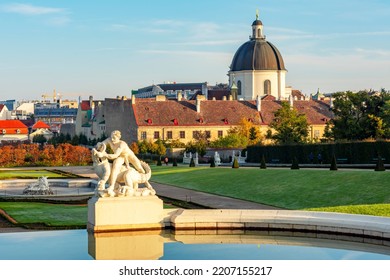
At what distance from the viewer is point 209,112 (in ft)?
351

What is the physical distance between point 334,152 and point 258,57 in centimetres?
8084

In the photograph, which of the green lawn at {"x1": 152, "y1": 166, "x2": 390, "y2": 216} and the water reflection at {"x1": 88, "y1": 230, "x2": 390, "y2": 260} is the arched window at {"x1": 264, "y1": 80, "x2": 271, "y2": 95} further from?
the water reflection at {"x1": 88, "y1": 230, "x2": 390, "y2": 260}

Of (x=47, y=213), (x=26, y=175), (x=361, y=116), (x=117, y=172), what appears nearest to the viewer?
(x=117, y=172)

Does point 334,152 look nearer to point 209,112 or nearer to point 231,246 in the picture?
point 231,246

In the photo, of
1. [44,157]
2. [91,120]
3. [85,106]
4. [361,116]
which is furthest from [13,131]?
[361,116]

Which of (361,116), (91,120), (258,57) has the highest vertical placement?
(258,57)

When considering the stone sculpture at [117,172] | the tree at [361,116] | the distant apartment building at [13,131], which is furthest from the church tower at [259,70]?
the stone sculpture at [117,172]

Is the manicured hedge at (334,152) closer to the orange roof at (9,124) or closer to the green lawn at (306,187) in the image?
the green lawn at (306,187)

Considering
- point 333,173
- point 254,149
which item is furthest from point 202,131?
point 333,173

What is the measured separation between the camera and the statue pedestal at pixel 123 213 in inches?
814

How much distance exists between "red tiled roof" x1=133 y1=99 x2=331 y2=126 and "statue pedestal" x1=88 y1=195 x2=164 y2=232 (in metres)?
79.8

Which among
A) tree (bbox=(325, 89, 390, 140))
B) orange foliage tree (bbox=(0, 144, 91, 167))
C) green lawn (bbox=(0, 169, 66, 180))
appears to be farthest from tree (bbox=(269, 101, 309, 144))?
green lawn (bbox=(0, 169, 66, 180))
